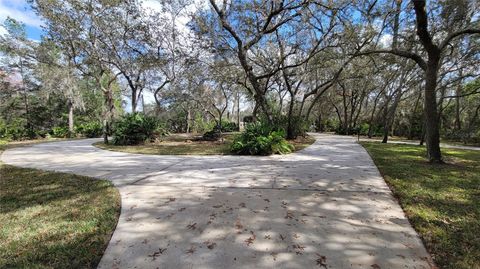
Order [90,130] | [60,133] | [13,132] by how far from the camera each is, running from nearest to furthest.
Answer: [13,132] < [60,133] < [90,130]

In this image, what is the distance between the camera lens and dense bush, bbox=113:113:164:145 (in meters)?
11.6

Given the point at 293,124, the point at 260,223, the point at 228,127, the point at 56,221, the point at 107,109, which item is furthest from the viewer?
the point at 228,127

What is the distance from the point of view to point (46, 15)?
997cm

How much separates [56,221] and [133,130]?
958 cm

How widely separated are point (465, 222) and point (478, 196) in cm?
142

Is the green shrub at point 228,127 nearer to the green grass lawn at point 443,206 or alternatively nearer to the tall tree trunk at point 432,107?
the tall tree trunk at point 432,107

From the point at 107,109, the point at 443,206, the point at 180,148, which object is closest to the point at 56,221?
the point at 443,206

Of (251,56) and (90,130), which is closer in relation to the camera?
(251,56)

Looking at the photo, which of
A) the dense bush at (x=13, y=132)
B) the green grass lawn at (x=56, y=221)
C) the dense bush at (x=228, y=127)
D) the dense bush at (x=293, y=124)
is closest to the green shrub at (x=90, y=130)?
the dense bush at (x=13, y=132)

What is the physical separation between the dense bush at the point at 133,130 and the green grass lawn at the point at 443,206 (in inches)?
402

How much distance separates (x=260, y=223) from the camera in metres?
2.83

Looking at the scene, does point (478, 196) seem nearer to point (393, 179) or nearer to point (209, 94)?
point (393, 179)

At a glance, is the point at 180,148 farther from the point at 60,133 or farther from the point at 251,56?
the point at 60,133

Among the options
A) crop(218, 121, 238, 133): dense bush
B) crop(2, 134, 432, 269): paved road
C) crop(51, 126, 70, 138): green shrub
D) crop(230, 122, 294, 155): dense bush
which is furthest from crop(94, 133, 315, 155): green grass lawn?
crop(218, 121, 238, 133): dense bush
